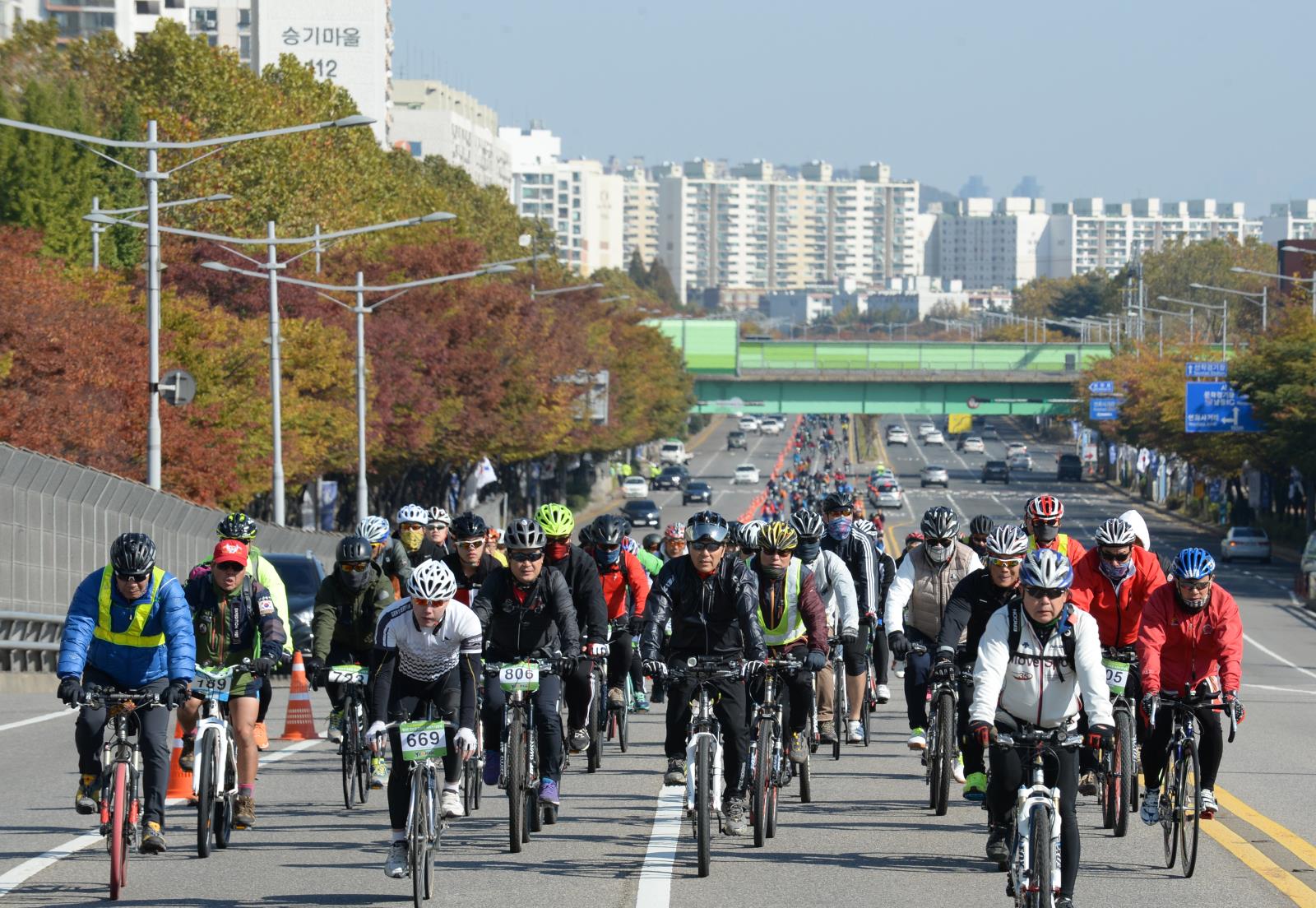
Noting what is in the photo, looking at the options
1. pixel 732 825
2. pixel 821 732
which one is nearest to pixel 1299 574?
pixel 821 732

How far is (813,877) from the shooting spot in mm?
11430

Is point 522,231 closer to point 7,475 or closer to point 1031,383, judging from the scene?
point 1031,383

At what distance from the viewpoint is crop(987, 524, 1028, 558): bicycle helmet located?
12.1 meters

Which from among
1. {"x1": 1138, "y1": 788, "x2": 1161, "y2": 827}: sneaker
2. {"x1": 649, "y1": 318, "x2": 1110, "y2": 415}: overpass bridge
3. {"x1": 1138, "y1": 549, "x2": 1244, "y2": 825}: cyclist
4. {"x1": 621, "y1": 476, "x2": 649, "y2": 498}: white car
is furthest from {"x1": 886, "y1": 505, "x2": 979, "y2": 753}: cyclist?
{"x1": 649, "y1": 318, "x2": 1110, "y2": 415}: overpass bridge

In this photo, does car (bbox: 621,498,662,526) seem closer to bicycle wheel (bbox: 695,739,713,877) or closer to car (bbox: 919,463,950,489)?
car (bbox: 919,463,950,489)

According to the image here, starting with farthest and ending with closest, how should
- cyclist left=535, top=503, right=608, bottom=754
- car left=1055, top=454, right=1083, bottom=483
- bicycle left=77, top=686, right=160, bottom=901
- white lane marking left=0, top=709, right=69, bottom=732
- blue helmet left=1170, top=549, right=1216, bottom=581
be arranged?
car left=1055, top=454, right=1083, bottom=483
white lane marking left=0, top=709, right=69, bottom=732
cyclist left=535, top=503, right=608, bottom=754
blue helmet left=1170, top=549, right=1216, bottom=581
bicycle left=77, top=686, right=160, bottom=901

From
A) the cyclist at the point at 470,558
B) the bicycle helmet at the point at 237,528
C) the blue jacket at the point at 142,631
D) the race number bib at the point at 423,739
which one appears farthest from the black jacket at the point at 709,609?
the blue jacket at the point at 142,631

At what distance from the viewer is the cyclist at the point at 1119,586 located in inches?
512

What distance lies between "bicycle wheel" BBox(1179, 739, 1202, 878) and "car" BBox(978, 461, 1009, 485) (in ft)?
363

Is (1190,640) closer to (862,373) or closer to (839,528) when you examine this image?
(839,528)

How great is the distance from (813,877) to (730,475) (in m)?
122

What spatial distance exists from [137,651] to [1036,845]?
14.6 feet

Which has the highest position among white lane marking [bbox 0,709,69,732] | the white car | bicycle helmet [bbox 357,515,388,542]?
bicycle helmet [bbox 357,515,388,542]

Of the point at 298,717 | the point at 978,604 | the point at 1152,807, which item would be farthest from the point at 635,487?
the point at 1152,807
